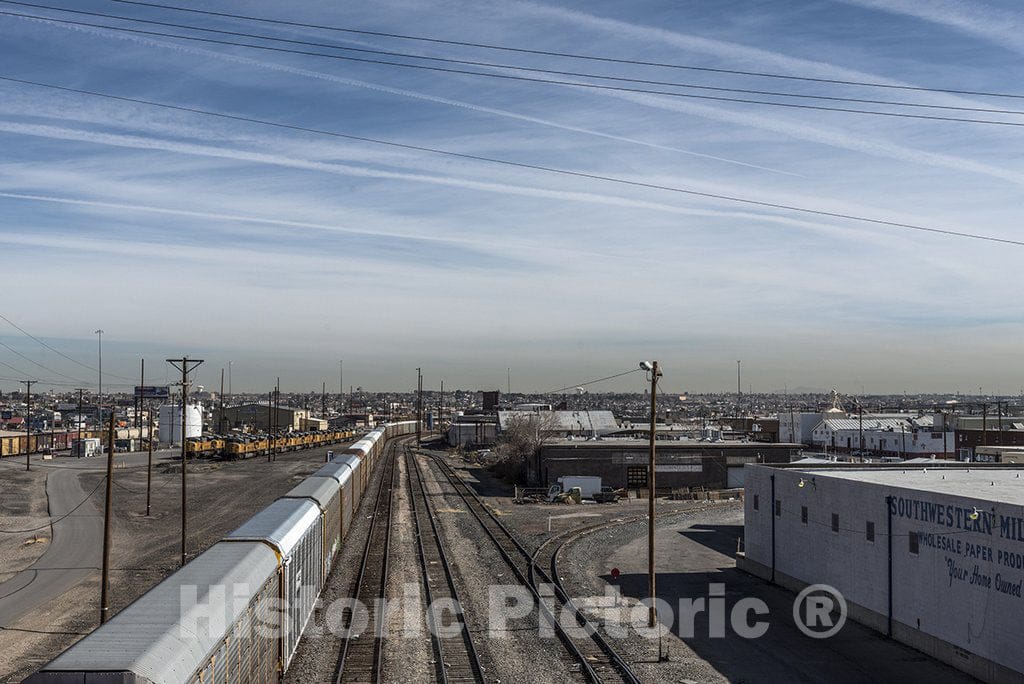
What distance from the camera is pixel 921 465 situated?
39.9 m

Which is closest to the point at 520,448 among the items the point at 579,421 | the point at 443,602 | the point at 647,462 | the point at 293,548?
the point at 647,462

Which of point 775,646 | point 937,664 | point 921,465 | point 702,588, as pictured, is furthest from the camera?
point 921,465

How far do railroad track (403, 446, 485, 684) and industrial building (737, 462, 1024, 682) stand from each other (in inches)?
498

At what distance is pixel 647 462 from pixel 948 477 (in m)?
37.1

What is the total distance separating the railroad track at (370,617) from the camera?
20.6 m

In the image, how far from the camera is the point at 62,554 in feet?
Answer: 133

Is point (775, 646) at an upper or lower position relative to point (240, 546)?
lower

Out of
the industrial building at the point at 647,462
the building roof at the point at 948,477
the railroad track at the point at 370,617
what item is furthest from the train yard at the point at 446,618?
the industrial building at the point at 647,462

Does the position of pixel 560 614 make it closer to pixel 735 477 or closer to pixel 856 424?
pixel 735 477

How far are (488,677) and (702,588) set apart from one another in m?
14.7

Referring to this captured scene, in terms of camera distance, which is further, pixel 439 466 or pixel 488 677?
pixel 439 466

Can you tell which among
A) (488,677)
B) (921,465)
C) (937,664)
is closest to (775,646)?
(937,664)

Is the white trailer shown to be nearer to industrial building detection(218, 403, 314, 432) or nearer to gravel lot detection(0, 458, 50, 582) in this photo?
gravel lot detection(0, 458, 50, 582)

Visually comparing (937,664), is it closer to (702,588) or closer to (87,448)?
(702,588)
